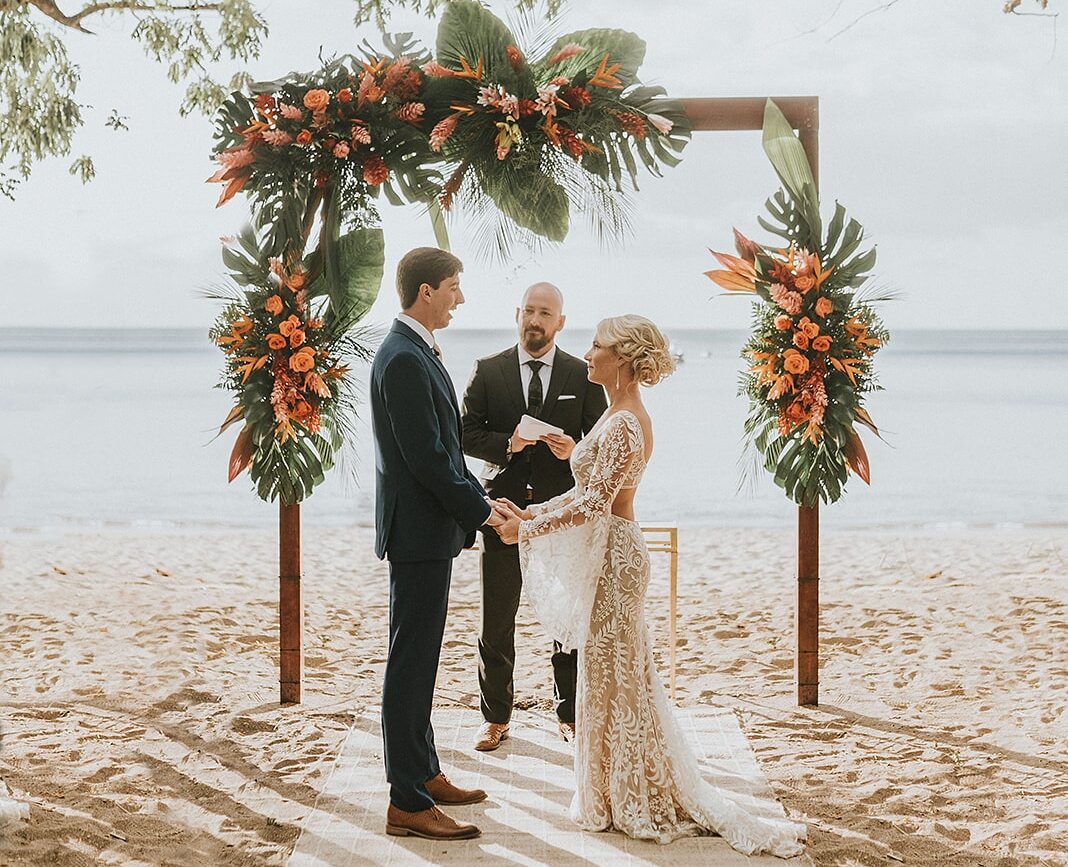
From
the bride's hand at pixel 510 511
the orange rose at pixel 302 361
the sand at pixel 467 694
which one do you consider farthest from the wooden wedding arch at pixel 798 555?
the bride's hand at pixel 510 511

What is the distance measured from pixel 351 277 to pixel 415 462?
71.7 inches

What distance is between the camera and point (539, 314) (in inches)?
190

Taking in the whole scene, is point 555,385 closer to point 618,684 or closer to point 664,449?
point 618,684

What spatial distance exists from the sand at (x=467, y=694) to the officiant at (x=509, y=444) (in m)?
0.76

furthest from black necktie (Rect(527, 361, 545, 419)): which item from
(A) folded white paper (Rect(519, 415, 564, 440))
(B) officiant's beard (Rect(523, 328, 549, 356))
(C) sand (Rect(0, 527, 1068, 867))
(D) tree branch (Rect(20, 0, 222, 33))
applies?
(D) tree branch (Rect(20, 0, 222, 33))

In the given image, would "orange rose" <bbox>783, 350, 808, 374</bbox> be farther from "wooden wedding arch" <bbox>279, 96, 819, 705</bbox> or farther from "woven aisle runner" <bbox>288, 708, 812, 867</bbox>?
"woven aisle runner" <bbox>288, 708, 812, 867</bbox>

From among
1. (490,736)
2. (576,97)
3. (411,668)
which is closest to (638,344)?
(411,668)

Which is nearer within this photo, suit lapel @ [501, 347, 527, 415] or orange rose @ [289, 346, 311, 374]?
suit lapel @ [501, 347, 527, 415]

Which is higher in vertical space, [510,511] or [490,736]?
[510,511]

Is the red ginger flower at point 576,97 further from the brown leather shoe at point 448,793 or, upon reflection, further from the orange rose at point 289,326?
the brown leather shoe at point 448,793

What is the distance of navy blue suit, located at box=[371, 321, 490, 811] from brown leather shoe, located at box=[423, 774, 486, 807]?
0.34 meters

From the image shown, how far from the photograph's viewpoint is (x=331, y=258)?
17.2 ft

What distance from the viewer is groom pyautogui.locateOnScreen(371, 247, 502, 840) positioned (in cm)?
374

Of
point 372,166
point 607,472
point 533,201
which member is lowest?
point 607,472
